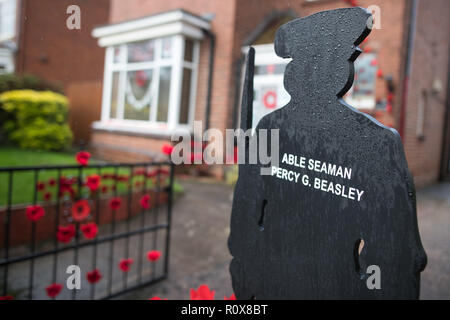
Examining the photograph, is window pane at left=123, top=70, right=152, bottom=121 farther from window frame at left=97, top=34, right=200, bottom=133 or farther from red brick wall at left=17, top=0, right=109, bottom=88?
red brick wall at left=17, top=0, right=109, bottom=88

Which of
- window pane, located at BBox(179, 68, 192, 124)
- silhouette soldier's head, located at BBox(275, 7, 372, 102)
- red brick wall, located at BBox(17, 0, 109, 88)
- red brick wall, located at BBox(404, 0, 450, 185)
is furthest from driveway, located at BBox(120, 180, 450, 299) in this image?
red brick wall, located at BBox(17, 0, 109, 88)

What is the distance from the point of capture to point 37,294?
10.2ft

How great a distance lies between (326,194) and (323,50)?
1.88 ft

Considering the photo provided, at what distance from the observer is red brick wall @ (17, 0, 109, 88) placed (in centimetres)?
1386

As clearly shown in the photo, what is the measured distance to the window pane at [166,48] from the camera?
8.95 m

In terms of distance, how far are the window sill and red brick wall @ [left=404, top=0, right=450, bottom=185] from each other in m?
5.15

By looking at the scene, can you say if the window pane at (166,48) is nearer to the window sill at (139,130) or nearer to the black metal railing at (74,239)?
the window sill at (139,130)

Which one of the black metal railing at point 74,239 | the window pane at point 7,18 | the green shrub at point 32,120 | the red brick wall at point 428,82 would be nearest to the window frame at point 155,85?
the green shrub at point 32,120

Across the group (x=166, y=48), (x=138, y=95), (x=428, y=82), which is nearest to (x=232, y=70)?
(x=166, y=48)

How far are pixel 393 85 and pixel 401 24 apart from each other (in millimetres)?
1202

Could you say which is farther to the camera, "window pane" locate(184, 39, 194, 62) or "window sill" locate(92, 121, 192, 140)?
"window pane" locate(184, 39, 194, 62)
